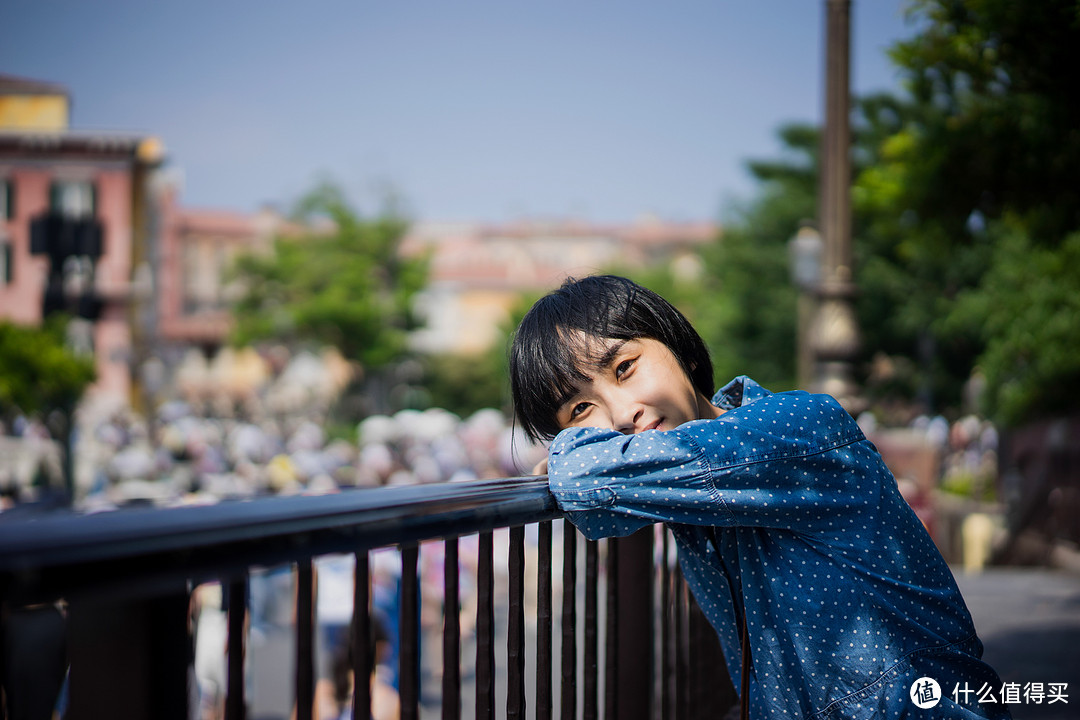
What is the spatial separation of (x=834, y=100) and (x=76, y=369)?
1784 centimetres

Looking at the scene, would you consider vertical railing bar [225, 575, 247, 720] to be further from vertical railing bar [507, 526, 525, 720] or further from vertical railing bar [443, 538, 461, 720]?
vertical railing bar [507, 526, 525, 720]

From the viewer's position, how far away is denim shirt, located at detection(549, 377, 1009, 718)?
1.57 meters

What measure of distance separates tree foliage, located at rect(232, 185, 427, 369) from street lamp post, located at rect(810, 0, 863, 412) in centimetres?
3551

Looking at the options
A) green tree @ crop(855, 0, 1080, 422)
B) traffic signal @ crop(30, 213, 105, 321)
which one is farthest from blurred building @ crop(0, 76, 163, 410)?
green tree @ crop(855, 0, 1080, 422)

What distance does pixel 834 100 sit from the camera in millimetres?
7875

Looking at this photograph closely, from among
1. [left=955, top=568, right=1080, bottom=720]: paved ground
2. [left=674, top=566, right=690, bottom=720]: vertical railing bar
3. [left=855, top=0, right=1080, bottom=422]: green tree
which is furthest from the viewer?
[left=955, top=568, right=1080, bottom=720]: paved ground

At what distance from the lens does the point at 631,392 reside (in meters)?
1.81

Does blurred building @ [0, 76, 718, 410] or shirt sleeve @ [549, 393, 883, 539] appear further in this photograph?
blurred building @ [0, 76, 718, 410]

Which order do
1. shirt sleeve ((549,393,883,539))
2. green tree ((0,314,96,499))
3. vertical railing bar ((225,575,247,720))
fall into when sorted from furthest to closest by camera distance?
green tree ((0,314,96,499)) → shirt sleeve ((549,393,883,539)) → vertical railing bar ((225,575,247,720))

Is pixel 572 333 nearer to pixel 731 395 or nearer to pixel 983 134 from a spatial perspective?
pixel 731 395

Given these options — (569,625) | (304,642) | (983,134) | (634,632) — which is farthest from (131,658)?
(983,134)

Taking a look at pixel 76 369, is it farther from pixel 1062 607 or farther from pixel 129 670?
pixel 129 670

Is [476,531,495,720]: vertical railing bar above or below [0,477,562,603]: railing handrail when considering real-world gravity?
below

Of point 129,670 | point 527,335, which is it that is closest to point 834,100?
point 527,335
